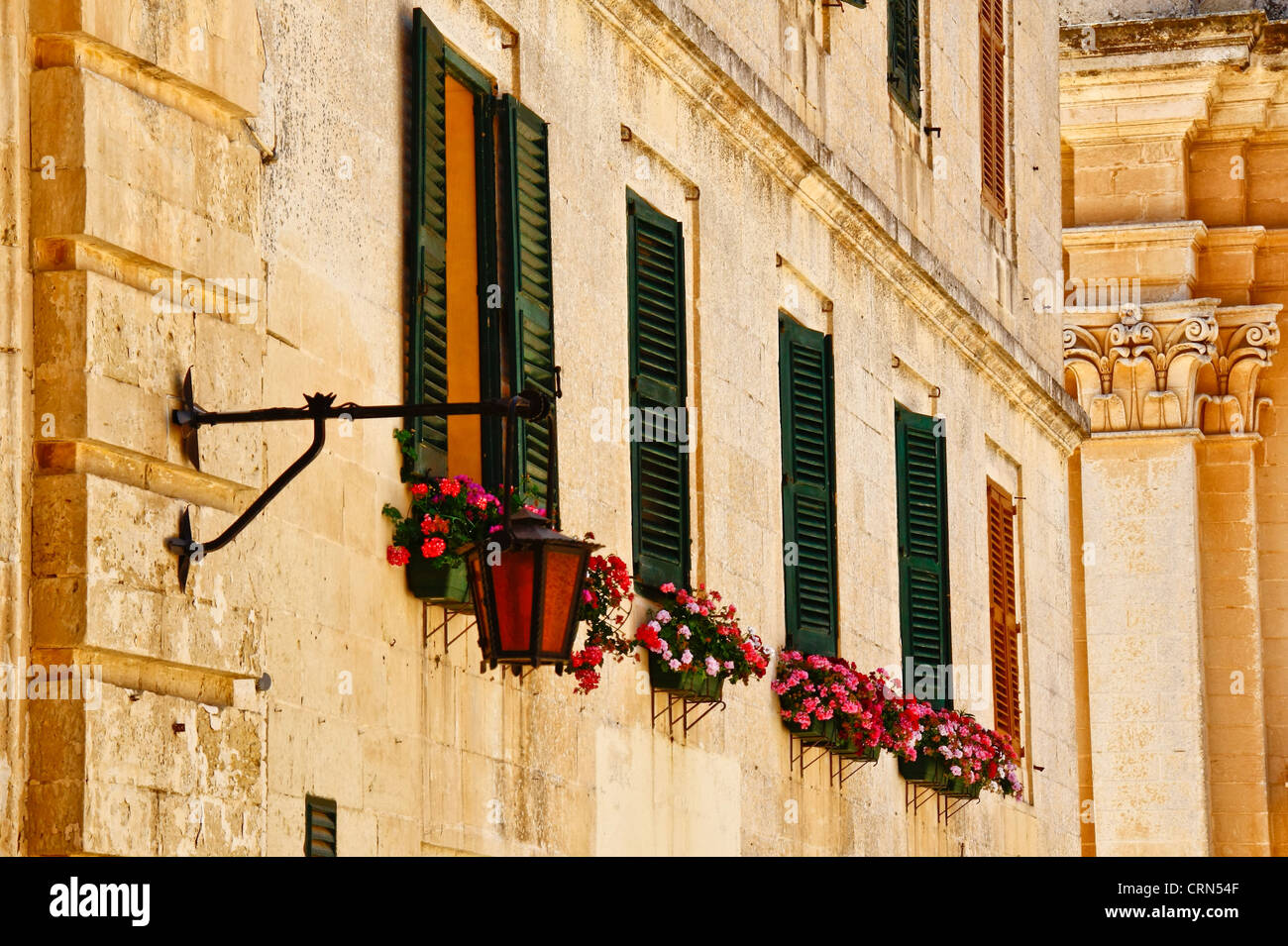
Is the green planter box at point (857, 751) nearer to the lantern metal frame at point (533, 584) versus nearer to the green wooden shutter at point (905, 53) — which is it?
the green wooden shutter at point (905, 53)

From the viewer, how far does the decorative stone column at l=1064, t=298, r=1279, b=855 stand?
22047 millimetres

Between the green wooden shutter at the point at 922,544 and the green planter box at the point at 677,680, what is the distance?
3630 mm

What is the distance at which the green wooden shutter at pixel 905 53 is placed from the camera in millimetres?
15109

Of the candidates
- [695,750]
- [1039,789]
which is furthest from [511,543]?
[1039,789]

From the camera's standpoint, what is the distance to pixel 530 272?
10000mm

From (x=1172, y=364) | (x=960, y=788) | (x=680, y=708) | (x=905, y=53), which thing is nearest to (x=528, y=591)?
(x=680, y=708)

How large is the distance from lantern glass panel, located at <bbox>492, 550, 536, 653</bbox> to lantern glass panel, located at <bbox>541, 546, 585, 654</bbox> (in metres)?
0.05

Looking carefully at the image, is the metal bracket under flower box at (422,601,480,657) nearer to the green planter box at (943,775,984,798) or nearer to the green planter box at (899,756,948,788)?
the green planter box at (899,756,948,788)

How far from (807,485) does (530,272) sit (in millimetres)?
3372

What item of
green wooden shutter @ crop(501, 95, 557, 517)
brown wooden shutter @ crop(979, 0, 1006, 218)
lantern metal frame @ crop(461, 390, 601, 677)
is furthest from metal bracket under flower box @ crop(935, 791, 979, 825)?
lantern metal frame @ crop(461, 390, 601, 677)

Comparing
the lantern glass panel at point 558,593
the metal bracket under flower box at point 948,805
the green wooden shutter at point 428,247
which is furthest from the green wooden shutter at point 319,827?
the metal bracket under flower box at point 948,805

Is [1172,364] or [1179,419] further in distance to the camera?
[1172,364]

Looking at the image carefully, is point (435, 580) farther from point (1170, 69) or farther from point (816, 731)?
point (1170, 69)

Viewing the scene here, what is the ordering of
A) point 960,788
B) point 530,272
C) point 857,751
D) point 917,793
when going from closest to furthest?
point 530,272 → point 857,751 → point 917,793 → point 960,788
